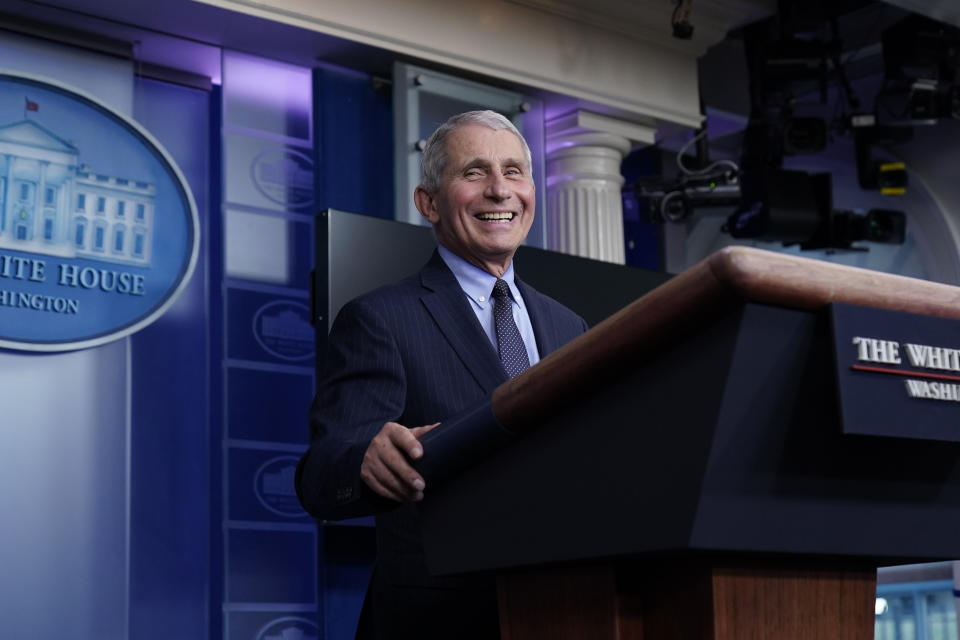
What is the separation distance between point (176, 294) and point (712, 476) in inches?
127

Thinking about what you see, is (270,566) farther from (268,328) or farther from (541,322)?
(541,322)

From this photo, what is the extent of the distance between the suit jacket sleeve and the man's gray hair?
26 cm

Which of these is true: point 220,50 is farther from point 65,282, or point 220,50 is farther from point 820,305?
point 820,305

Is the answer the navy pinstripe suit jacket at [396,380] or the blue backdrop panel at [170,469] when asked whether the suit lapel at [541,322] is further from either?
the blue backdrop panel at [170,469]

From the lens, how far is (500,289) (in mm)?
1511

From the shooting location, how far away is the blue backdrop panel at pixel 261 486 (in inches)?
153

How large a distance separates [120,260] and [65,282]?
191mm

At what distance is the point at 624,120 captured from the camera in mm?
5051

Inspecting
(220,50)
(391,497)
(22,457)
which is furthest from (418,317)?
(220,50)

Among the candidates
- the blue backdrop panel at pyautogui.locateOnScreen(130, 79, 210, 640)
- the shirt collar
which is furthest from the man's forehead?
the blue backdrop panel at pyautogui.locateOnScreen(130, 79, 210, 640)

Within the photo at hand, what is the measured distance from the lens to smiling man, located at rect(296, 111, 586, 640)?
117 centimetres

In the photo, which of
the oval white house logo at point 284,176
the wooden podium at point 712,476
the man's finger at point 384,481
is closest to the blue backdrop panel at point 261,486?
the oval white house logo at point 284,176

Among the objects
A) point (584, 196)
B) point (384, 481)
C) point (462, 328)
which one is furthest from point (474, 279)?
point (584, 196)

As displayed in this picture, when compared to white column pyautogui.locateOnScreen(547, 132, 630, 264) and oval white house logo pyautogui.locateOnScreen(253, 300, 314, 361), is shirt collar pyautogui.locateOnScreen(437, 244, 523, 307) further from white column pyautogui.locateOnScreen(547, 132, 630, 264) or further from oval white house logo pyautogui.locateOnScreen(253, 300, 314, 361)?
white column pyautogui.locateOnScreen(547, 132, 630, 264)
